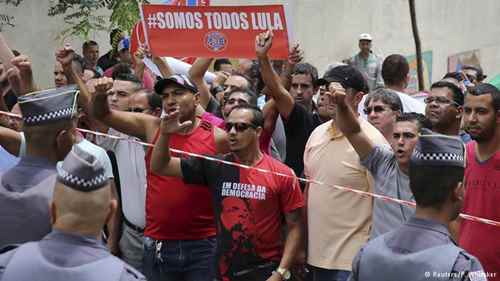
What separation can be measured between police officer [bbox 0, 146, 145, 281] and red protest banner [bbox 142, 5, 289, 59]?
449cm

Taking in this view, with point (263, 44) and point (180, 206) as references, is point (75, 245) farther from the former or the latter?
point (263, 44)

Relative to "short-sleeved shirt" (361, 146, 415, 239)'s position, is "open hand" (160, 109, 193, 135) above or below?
above

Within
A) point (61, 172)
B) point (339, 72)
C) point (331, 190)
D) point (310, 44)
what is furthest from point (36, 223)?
point (310, 44)

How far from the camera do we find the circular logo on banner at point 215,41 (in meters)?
9.19

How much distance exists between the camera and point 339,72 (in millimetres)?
8023

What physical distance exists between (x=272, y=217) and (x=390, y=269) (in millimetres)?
2461

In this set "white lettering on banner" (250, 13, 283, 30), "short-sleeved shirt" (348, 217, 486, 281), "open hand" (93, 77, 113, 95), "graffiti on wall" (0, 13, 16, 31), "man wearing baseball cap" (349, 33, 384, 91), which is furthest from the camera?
"graffiti on wall" (0, 13, 16, 31)

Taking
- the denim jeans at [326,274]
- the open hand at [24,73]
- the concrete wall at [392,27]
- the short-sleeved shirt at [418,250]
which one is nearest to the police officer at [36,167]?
the open hand at [24,73]

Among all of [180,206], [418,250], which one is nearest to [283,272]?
[180,206]

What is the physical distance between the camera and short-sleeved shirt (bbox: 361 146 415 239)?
683cm

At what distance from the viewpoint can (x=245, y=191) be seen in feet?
23.3

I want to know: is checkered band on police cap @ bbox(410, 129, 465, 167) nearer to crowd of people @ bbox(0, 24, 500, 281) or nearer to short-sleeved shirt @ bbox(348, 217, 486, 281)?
crowd of people @ bbox(0, 24, 500, 281)

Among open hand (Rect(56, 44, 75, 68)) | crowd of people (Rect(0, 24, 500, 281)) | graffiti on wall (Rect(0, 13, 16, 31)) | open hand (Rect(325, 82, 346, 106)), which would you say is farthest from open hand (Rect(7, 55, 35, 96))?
graffiti on wall (Rect(0, 13, 16, 31))

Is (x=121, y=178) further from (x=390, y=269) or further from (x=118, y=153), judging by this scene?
(x=390, y=269)
